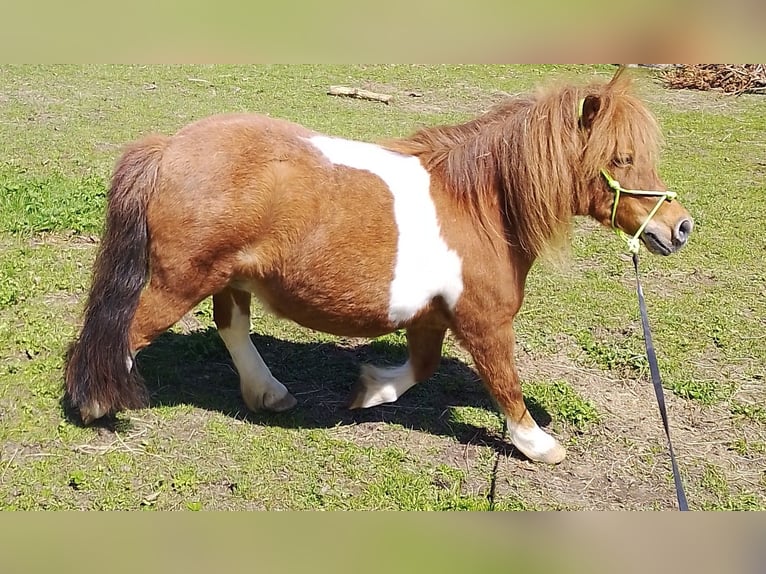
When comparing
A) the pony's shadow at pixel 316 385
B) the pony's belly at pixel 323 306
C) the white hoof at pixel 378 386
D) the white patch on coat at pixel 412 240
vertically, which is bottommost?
the pony's shadow at pixel 316 385

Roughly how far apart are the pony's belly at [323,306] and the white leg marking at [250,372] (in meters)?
0.42

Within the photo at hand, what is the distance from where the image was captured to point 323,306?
3.26 m

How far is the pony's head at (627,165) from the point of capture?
3098mm

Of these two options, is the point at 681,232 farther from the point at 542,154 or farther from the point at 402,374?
the point at 402,374

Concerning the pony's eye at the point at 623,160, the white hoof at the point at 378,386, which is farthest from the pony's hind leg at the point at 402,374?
the pony's eye at the point at 623,160

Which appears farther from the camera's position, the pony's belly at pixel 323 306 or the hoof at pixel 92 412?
the hoof at pixel 92 412

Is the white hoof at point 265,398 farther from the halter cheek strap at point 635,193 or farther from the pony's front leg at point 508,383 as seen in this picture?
the halter cheek strap at point 635,193

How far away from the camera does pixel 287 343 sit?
14.8 feet

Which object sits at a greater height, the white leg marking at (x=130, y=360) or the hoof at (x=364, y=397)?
the white leg marking at (x=130, y=360)

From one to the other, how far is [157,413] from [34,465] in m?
0.65

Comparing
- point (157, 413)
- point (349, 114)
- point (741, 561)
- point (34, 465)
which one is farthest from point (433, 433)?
point (349, 114)

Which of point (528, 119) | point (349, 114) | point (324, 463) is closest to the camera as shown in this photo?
point (528, 119)

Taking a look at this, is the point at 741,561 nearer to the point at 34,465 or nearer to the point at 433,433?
the point at 433,433
